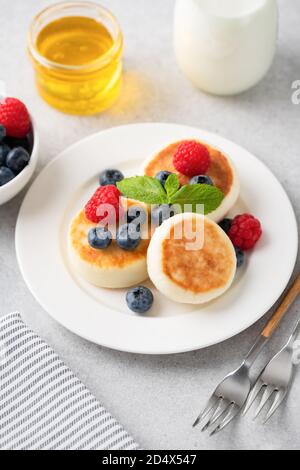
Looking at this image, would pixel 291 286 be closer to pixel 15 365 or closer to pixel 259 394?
pixel 259 394

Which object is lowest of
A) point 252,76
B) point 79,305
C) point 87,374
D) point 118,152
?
point 87,374

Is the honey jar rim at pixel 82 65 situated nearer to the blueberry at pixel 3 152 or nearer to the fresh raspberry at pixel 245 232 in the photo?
the blueberry at pixel 3 152

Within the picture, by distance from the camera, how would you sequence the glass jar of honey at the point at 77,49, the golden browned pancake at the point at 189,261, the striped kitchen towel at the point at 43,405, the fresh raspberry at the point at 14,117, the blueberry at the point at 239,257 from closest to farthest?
the striped kitchen towel at the point at 43,405, the golden browned pancake at the point at 189,261, the blueberry at the point at 239,257, the fresh raspberry at the point at 14,117, the glass jar of honey at the point at 77,49

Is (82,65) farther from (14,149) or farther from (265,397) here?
(265,397)

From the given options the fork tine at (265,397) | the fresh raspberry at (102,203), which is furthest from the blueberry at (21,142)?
the fork tine at (265,397)

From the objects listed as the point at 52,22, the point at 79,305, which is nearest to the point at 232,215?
the point at 79,305

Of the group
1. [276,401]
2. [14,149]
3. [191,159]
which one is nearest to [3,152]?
[14,149]
